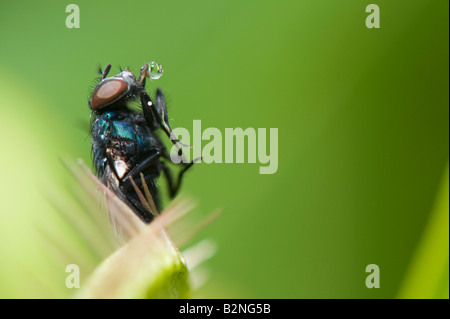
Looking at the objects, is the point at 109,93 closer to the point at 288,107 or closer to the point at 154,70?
the point at 154,70

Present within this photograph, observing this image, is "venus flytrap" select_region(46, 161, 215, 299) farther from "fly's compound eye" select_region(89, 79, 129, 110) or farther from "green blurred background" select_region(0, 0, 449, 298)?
"green blurred background" select_region(0, 0, 449, 298)

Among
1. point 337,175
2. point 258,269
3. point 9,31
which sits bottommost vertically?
point 258,269

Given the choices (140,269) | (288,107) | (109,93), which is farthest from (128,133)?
(140,269)

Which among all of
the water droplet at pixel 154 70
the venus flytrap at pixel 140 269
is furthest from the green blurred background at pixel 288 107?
the venus flytrap at pixel 140 269

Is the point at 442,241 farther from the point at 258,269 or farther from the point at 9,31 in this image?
the point at 9,31

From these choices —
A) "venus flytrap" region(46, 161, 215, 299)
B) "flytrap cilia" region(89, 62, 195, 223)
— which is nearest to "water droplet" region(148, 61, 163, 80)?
"flytrap cilia" region(89, 62, 195, 223)
